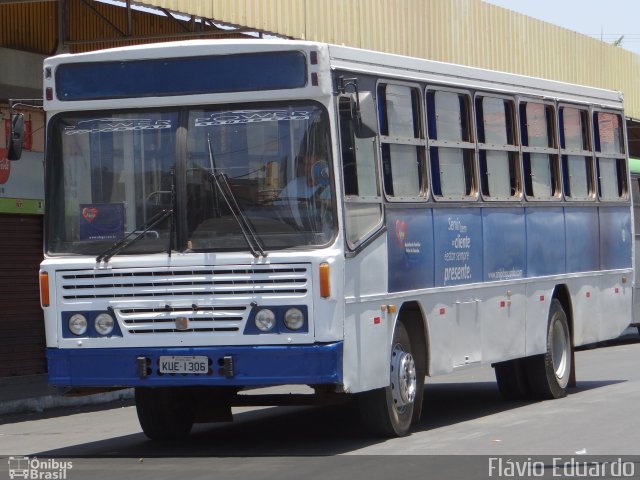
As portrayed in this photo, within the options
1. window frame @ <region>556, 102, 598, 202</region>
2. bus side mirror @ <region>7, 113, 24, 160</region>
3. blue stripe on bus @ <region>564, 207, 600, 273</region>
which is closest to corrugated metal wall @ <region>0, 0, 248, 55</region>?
window frame @ <region>556, 102, 598, 202</region>

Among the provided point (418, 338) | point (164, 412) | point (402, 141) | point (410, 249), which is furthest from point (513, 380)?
point (164, 412)

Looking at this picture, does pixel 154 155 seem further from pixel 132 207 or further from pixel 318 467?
pixel 318 467

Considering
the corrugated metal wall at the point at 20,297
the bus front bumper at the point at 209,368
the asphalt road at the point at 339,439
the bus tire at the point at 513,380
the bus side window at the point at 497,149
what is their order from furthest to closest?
the corrugated metal wall at the point at 20,297
the bus tire at the point at 513,380
the bus side window at the point at 497,149
the bus front bumper at the point at 209,368
the asphalt road at the point at 339,439

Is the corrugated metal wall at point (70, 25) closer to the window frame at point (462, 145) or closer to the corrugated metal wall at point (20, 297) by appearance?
the corrugated metal wall at point (20, 297)

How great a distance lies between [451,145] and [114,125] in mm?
3355

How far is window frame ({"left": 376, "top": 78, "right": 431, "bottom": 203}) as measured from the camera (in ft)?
39.3

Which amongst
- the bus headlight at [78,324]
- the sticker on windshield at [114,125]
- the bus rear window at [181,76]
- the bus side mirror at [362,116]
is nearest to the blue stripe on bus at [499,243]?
the bus side mirror at [362,116]

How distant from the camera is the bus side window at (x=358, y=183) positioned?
11.2m

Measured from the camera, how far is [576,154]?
16.2 m

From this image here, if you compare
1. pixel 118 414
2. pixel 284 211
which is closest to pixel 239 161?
pixel 284 211

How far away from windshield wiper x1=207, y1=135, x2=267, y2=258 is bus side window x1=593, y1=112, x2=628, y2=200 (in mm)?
6936

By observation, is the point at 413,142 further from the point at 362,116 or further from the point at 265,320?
the point at 265,320
